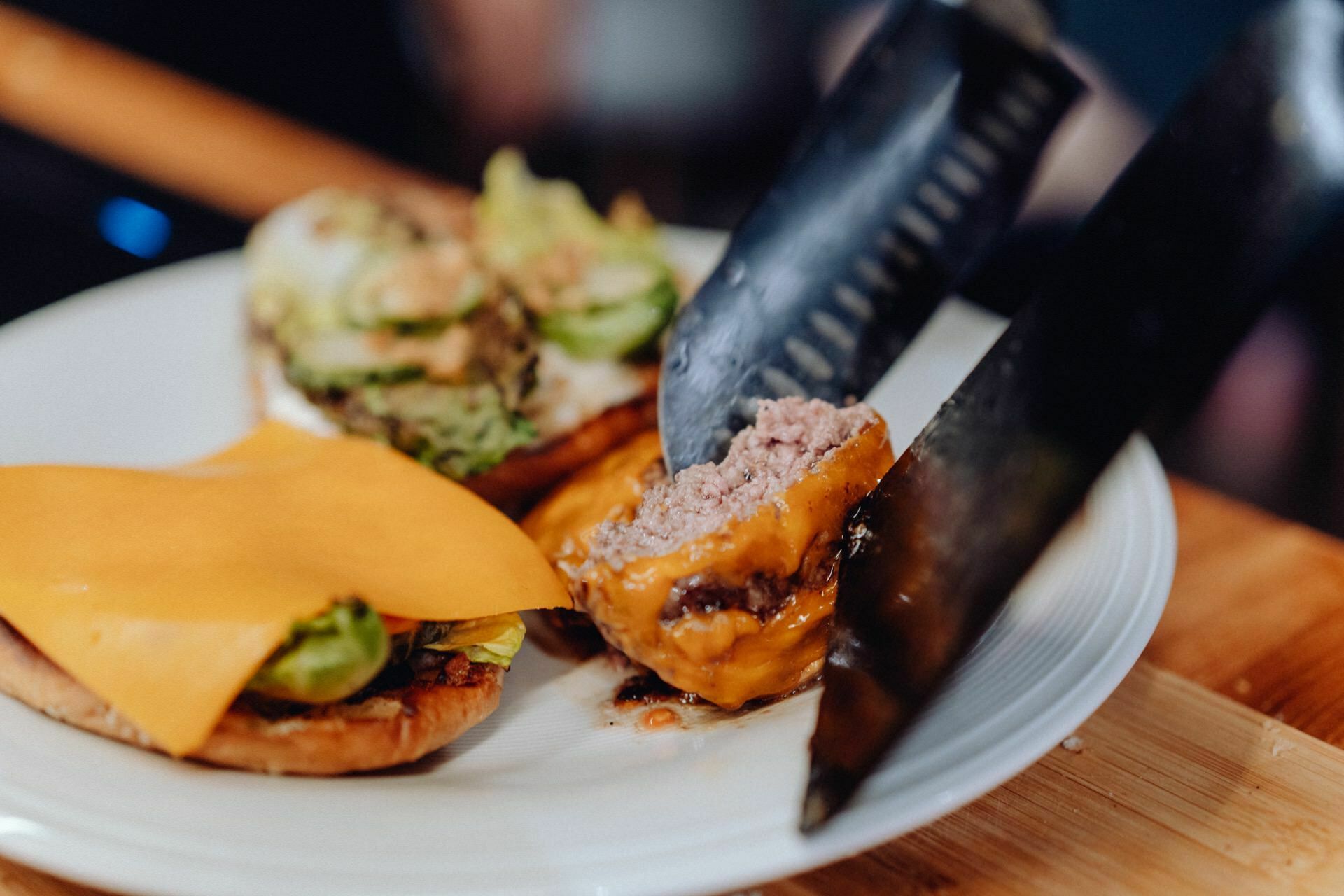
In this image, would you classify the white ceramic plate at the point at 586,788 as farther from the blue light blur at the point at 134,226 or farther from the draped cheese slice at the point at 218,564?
the blue light blur at the point at 134,226

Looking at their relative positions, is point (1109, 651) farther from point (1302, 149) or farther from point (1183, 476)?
point (1183, 476)

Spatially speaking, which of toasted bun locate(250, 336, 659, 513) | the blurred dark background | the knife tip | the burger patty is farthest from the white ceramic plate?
the blurred dark background

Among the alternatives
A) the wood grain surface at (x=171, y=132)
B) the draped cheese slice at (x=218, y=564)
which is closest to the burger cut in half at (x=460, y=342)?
the draped cheese slice at (x=218, y=564)

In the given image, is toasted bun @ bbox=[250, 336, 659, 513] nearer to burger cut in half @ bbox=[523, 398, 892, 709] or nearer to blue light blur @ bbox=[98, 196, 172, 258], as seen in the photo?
burger cut in half @ bbox=[523, 398, 892, 709]

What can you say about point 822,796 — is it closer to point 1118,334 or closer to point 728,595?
point 728,595

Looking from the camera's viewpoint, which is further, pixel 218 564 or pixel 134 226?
pixel 134 226

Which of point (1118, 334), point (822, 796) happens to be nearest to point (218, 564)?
point (822, 796)

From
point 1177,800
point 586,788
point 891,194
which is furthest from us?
point 891,194

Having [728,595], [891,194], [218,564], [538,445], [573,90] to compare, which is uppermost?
[891,194]
